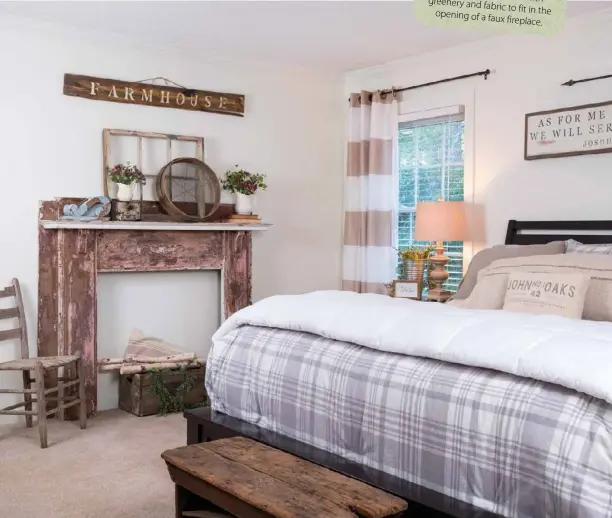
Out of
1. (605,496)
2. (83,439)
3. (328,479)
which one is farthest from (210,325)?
(605,496)

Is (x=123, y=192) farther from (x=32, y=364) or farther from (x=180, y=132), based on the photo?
(x=32, y=364)

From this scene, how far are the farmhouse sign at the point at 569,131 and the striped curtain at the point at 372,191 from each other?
1.13 metres

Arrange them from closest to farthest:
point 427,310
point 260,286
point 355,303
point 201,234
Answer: point 427,310, point 355,303, point 201,234, point 260,286

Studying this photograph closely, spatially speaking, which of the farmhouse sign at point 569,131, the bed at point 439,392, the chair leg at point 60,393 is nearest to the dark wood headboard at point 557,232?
the farmhouse sign at point 569,131

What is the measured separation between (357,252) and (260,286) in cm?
79

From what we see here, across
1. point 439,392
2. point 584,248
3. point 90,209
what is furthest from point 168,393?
point 439,392

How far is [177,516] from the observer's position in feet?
8.02

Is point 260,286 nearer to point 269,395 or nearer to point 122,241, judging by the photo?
point 122,241

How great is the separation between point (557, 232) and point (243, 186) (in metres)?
2.05

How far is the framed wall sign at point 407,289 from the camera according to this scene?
4.86 m

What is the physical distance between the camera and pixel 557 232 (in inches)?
180

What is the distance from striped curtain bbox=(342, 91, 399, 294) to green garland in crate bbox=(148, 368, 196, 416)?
1.59 meters

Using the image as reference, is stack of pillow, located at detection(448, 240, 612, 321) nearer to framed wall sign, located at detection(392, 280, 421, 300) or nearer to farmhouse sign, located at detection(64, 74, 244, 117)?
framed wall sign, located at detection(392, 280, 421, 300)

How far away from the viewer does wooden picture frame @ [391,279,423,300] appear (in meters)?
4.86
